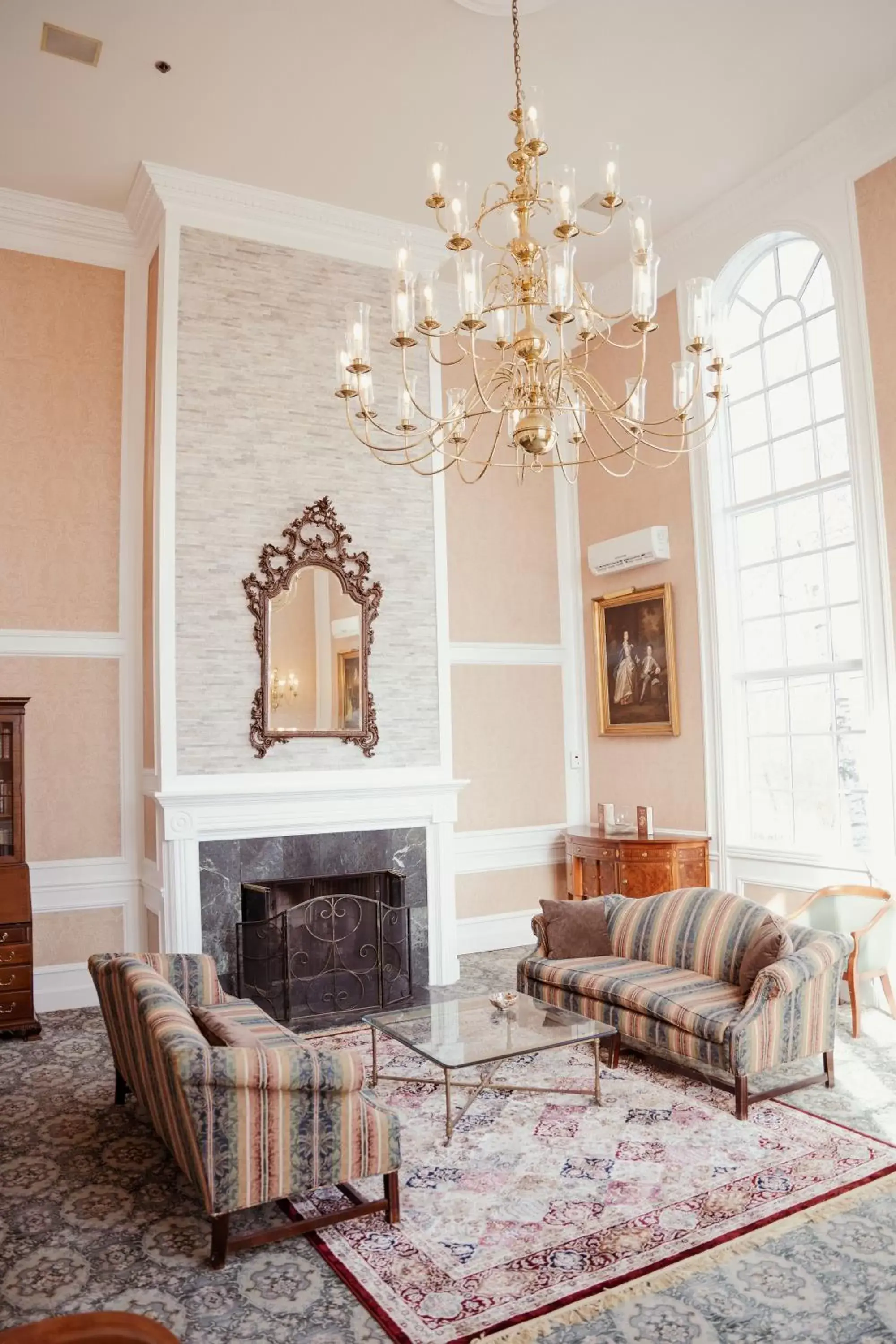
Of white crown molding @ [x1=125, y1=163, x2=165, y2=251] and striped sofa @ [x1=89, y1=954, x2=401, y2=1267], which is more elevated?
white crown molding @ [x1=125, y1=163, x2=165, y2=251]

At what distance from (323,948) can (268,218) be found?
4484 millimetres

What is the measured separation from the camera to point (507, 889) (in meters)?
7.41

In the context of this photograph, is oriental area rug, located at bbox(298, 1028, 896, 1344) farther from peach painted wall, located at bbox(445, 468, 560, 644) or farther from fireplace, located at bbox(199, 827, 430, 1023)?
peach painted wall, located at bbox(445, 468, 560, 644)

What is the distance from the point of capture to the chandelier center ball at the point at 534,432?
342 centimetres

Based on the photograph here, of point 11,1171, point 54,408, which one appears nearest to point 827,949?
point 11,1171

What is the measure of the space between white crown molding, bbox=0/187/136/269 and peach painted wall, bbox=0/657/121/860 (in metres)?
2.59

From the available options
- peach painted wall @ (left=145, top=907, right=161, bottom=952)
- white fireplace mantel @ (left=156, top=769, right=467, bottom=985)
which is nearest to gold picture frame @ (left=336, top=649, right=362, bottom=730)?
white fireplace mantel @ (left=156, top=769, right=467, bottom=985)

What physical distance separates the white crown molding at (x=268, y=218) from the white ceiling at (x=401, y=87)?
95 mm

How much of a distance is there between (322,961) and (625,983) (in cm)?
195

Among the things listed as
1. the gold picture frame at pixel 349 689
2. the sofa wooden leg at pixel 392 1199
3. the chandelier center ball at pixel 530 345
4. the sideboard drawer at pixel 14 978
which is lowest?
the sofa wooden leg at pixel 392 1199

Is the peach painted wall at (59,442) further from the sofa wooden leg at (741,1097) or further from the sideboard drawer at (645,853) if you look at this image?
the sofa wooden leg at (741,1097)

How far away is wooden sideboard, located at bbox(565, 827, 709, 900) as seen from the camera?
6.41 meters

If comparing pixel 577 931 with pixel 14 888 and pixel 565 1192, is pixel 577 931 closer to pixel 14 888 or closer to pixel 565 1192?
pixel 565 1192

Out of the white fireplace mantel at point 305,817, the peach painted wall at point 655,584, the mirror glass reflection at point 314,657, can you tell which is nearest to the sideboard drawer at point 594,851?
the peach painted wall at point 655,584
